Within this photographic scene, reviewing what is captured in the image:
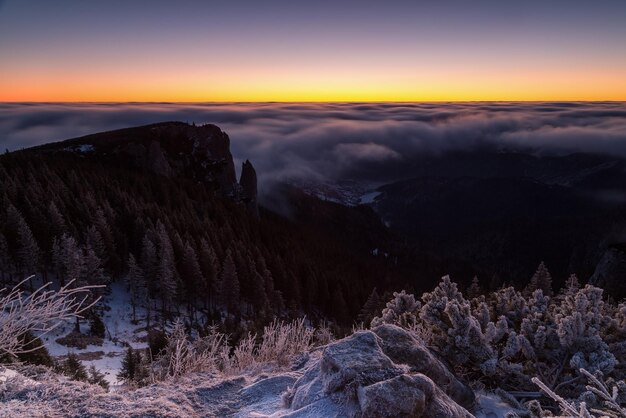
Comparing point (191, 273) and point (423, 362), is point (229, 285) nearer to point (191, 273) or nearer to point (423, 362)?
point (191, 273)

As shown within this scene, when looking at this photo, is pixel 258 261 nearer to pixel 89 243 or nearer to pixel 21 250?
pixel 89 243

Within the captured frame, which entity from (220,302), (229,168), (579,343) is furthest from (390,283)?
(579,343)

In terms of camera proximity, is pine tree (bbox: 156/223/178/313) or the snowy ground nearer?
the snowy ground

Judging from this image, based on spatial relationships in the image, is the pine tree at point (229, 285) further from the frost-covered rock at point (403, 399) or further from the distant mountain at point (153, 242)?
the frost-covered rock at point (403, 399)

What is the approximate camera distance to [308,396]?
4.64m

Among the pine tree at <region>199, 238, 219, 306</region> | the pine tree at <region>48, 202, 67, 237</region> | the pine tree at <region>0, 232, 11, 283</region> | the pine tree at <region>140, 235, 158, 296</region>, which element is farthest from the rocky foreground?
the pine tree at <region>48, 202, 67, 237</region>

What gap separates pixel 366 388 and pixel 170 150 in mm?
103842

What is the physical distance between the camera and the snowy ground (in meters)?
25.0

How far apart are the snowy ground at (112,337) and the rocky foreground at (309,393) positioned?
1759 cm

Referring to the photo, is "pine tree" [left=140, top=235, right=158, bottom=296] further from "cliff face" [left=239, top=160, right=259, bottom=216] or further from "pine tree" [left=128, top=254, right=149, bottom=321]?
"cliff face" [left=239, top=160, right=259, bottom=216]

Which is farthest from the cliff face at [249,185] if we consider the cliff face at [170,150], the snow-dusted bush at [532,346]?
the snow-dusted bush at [532,346]

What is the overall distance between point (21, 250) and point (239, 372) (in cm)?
3748

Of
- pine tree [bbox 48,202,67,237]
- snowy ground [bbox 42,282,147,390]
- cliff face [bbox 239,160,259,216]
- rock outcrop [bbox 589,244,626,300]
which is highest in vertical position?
pine tree [bbox 48,202,67,237]

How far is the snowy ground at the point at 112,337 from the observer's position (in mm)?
25047
